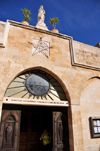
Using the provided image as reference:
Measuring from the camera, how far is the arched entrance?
5.49m

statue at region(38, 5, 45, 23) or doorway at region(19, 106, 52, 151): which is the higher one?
statue at region(38, 5, 45, 23)

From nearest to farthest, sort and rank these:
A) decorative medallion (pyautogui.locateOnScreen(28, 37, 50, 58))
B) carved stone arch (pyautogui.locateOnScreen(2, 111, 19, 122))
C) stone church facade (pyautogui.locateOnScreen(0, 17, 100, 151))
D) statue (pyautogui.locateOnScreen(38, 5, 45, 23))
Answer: carved stone arch (pyautogui.locateOnScreen(2, 111, 19, 122)), stone church facade (pyautogui.locateOnScreen(0, 17, 100, 151)), decorative medallion (pyautogui.locateOnScreen(28, 37, 50, 58)), statue (pyautogui.locateOnScreen(38, 5, 45, 23))

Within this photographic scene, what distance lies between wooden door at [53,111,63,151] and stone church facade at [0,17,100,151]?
0.15ft

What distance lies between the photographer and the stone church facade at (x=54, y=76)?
543 cm

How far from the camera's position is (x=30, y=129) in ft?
24.7

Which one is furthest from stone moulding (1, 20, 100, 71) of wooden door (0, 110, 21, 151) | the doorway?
wooden door (0, 110, 21, 151)

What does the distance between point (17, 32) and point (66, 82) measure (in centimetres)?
421

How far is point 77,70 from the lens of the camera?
23.9 ft

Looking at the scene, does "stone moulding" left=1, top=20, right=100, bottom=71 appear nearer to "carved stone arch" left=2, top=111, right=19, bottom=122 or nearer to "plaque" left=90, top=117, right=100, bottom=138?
"plaque" left=90, top=117, right=100, bottom=138

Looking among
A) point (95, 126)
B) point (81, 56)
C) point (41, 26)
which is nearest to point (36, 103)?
point (95, 126)

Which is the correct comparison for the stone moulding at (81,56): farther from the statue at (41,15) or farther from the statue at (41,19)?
the statue at (41,15)

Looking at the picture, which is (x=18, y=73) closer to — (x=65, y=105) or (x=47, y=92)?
(x=47, y=92)

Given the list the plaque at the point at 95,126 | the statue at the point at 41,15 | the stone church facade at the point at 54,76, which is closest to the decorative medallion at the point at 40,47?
the stone church facade at the point at 54,76

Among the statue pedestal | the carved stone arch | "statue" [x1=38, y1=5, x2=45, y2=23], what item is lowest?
the carved stone arch
